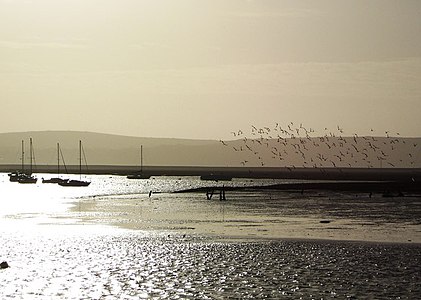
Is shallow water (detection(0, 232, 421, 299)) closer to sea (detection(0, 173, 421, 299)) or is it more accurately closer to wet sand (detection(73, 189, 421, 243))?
sea (detection(0, 173, 421, 299))

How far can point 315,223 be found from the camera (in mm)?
75688

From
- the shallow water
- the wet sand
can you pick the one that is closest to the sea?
the shallow water

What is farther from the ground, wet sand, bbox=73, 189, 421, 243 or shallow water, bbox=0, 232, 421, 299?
wet sand, bbox=73, 189, 421, 243

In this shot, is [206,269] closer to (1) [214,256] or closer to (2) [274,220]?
(1) [214,256]

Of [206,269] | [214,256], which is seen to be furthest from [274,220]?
[206,269]

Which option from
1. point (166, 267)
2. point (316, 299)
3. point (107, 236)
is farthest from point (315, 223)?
point (316, 299)

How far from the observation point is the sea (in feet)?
120

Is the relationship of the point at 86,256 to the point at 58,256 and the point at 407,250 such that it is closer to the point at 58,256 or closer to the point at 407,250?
the point at 58,256

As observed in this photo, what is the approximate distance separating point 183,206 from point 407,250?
60504 mm

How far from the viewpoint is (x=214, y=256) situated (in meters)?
49.2

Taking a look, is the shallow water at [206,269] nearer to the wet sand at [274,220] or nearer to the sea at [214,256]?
the sea at [214,256]

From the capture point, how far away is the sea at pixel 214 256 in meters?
36.7

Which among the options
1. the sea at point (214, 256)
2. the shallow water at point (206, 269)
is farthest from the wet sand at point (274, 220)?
the shallow water at point (206, 269)

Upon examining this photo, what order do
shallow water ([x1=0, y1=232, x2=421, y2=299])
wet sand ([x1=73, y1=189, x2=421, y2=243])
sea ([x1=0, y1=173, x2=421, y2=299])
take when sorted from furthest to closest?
wet sand ([x1=73, y1=189, x2=421, y2=243]) → sea ([x1=0, y1=173, x2=421, y2=299]) → shallow water ([x1=0, y1=232, x2=421, y2=299])
